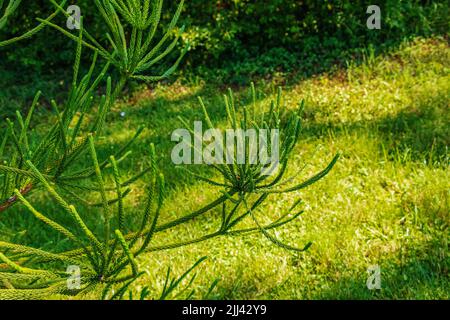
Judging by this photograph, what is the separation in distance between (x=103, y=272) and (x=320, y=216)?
2.79m

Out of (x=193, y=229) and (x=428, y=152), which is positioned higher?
(x=428, y=152)

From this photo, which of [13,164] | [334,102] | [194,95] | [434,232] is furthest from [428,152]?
[13,164]

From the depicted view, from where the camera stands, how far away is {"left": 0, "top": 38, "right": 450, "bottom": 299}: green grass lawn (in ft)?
10.6

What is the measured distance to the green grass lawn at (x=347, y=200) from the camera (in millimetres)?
3217

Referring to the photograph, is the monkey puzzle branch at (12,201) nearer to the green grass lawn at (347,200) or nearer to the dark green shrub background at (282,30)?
the green grass lawn at (347,200)

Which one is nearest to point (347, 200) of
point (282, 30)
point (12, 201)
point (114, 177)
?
point (12, 201)

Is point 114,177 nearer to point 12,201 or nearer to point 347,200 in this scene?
point 12,201

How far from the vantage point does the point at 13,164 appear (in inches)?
60.6

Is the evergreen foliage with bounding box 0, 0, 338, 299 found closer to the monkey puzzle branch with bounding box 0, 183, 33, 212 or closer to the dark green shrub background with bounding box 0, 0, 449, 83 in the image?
the monkey puzzle branch with bounding box 0, 183, 33, 212

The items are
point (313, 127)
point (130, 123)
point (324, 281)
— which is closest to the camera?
point (324, 281)

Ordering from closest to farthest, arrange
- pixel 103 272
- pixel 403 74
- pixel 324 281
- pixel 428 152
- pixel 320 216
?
1. pixel 103 272
2. pixel 324 281
3. pixel 320 216
4. pixel 428 152
5. pixel 403 74

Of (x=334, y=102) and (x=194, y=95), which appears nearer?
(x=334, y=102)

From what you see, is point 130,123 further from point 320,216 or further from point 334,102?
point 320,216

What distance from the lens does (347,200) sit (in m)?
3.75
